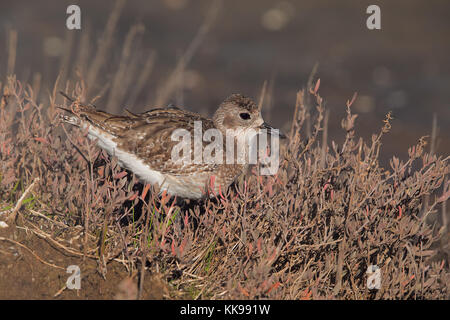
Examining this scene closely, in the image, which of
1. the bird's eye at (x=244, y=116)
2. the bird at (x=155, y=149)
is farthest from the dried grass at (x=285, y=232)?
the bird's eye at (x=244, y=116)

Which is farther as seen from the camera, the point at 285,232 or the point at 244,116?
the point at 244,116

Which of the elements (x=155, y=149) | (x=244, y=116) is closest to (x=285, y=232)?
(x=155, y=149)

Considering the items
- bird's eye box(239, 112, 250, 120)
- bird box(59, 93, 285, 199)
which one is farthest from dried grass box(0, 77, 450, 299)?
bird's eye box(239, 112, 250, 120)

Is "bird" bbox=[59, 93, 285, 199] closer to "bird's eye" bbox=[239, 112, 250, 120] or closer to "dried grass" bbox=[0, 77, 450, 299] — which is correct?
"bird's eye" bbox=[239, 112, 250, 120]

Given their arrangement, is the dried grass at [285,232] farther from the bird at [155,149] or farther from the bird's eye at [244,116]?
the bird's eye at [244,116]

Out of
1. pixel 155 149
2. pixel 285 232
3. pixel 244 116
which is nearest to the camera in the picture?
pixel 285 232

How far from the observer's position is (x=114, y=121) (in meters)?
4.95

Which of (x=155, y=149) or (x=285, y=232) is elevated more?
(x=155, y=149)

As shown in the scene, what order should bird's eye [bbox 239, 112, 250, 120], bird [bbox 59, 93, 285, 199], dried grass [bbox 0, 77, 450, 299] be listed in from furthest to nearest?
bird's eye [bbox 239, 112, 250, 120] < bird [bbox 59, 93, 285, 199] < dried grass [bbox 0, 77, 450, 299]

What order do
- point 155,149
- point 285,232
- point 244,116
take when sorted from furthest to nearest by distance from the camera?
point 244,116 < point 155,149 < point 285,232

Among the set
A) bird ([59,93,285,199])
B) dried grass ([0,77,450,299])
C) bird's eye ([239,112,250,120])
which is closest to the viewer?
dried grass ([0,77,450,299])

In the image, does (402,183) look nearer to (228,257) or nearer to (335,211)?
(335,211)

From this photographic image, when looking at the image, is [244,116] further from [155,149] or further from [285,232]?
[285,232]

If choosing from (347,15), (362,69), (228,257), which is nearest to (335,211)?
(228,257)
